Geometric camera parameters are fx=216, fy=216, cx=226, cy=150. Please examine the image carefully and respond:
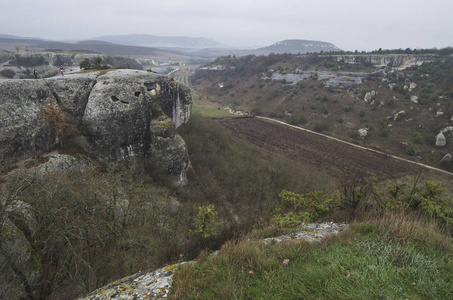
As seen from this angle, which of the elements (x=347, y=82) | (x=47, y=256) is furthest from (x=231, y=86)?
(x=47, y=256)

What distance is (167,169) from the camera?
70.9 ft

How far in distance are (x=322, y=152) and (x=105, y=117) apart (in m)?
34.0

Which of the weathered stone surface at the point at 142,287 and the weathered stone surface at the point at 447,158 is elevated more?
the weathered stone surface at the point at 142,287

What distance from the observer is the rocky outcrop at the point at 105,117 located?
50.1 ft

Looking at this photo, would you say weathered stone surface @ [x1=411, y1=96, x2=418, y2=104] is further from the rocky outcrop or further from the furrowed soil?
the rocky outcrop

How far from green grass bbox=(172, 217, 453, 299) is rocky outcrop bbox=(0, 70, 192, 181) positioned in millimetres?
16205

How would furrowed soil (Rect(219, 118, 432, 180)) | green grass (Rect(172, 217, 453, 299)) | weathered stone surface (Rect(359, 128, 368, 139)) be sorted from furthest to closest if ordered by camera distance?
weathered stone surface (Rect(359, 128, 368, 139)) → furrowed soil (Rect(219, 118, 432, 180)) → green grass (Rect(172, 217, 453, 299))

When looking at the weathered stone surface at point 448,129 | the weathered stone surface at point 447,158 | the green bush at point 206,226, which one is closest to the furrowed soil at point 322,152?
the weathered stone surface at point 447,158

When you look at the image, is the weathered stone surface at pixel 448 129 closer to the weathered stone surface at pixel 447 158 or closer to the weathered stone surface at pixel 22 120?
the weathered stone surface at pixel 447 158

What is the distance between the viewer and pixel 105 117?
18.4 metres

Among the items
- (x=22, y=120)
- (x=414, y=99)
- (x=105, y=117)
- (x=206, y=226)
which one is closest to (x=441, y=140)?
(x=414, y=99)

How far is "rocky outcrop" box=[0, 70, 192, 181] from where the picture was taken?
15258 mm

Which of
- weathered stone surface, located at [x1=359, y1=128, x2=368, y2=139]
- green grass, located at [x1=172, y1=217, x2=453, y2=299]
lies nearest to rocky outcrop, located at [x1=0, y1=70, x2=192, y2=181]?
green grass, located at [x1=172, y1=217, x2=453, y2=299]

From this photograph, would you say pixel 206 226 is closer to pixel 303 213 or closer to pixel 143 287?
pixel 143 287
